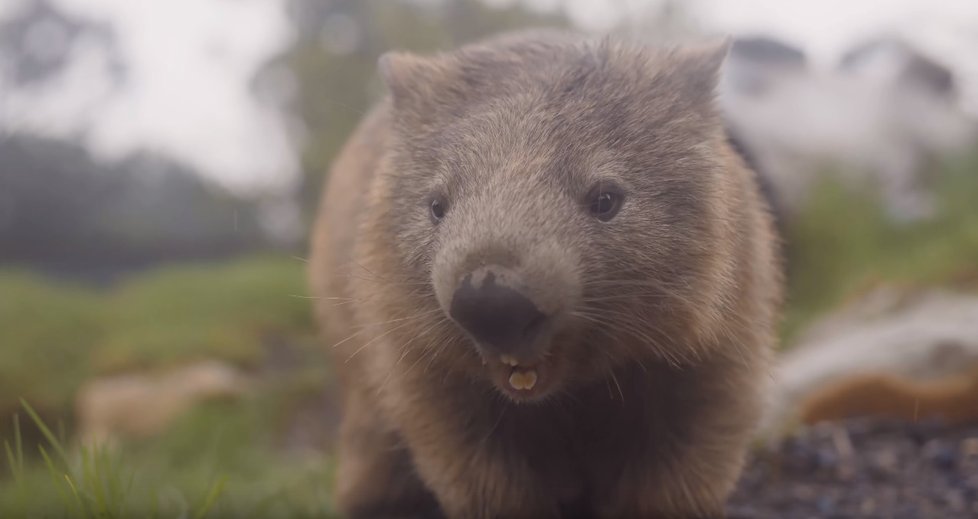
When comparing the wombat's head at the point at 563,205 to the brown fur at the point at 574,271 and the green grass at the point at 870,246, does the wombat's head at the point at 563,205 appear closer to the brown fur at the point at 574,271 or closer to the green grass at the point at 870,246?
the brown fur at the point at 574,271

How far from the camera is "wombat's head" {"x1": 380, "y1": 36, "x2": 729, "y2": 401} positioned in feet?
6.56

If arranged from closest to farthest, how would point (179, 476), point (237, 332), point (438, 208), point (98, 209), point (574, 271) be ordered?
point (574, 271), point (438, 208), point (179, 476), point (98, 209), point (237, 332)

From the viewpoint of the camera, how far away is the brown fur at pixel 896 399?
13.1ft

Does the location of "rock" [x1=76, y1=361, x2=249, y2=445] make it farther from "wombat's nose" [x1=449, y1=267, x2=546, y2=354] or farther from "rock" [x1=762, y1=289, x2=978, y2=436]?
"wombat's nose" [x1=449, y1=267, x2=546, y2=354]

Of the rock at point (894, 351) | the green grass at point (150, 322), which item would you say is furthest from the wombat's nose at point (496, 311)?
the green grass at point (150, 322)

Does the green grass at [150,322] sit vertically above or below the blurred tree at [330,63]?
below

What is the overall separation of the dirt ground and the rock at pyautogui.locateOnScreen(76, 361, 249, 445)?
386 centimetres

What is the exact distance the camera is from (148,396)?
254 inches

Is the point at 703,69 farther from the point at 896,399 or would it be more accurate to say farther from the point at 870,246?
the point at 870,246

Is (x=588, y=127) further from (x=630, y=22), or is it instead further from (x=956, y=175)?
(x=956, y=175)

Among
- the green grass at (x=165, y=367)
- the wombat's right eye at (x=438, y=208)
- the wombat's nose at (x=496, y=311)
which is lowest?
the green grass at (x=165, y=367)

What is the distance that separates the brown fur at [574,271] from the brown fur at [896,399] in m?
1.53

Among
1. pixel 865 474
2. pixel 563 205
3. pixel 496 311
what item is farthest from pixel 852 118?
pixel 496 311

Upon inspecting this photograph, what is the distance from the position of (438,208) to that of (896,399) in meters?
2.71
